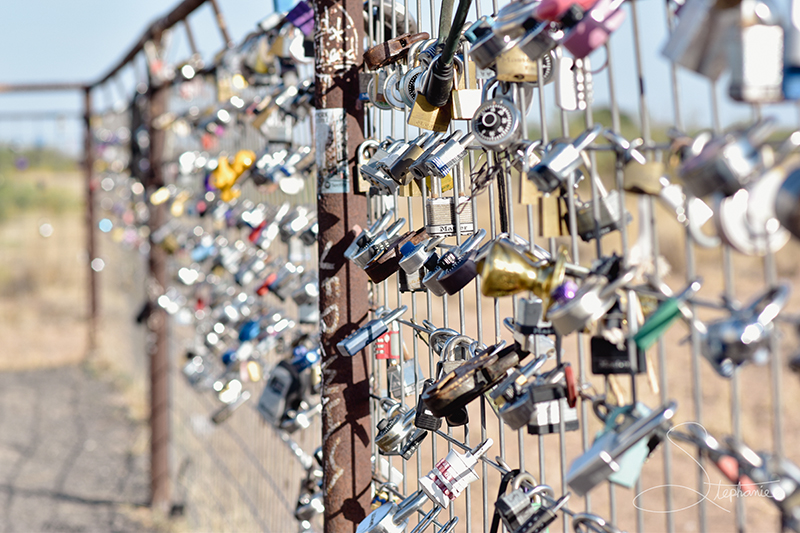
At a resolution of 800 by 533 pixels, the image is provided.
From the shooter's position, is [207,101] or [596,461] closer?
[596,461]

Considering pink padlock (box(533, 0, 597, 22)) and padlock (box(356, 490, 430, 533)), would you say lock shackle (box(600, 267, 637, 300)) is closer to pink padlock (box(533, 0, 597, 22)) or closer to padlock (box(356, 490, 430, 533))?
pink padlock (box(533, 0, 597, 22))

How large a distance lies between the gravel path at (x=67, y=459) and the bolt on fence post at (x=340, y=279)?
2.20 m

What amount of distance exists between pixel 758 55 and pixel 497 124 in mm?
286

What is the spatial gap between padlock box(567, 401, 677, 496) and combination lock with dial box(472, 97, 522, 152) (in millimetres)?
299

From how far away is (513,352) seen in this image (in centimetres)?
73

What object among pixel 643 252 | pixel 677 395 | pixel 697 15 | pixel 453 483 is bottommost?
pixel 677 395

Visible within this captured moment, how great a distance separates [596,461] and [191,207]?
6.25ft

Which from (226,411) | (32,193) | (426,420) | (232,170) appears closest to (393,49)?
(426,420)

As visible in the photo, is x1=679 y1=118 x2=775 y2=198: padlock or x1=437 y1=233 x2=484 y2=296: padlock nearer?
x1=679 y1=118 x2=775 y2=198: padlock

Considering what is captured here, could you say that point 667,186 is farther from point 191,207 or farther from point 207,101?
point 207,101

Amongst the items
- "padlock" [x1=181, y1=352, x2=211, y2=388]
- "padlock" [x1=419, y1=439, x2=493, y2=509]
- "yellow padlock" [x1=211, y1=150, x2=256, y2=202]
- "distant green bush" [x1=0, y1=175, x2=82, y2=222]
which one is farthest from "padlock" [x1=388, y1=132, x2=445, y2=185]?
"distant green bush" [x1=0, y1=175, x2=82, y2=222]

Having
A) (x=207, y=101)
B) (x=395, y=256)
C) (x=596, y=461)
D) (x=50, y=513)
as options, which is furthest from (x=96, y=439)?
(x=596, y=461)

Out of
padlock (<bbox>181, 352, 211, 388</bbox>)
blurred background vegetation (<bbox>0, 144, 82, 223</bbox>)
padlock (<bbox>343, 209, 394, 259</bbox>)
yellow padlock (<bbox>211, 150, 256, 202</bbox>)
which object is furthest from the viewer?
blurred background vegetation (<bbox>0, 144, 82, 223</bbox>)

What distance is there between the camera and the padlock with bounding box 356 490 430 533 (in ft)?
3.01
